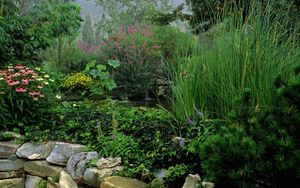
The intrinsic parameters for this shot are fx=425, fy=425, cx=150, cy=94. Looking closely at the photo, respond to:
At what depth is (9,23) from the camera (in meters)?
5.90

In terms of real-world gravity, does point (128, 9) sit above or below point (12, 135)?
above

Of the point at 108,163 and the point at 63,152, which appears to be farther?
the point at 63,152

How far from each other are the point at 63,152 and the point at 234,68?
66.1 inches

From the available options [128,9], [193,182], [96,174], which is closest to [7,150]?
[96,174]

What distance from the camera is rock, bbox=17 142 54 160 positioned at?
399 centimetres

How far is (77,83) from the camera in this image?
781 centimetres

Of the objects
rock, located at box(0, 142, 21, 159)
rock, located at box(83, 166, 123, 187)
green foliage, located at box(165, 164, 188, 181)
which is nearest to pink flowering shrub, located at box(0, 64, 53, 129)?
rock, located at box(0, 142, 21, 159)

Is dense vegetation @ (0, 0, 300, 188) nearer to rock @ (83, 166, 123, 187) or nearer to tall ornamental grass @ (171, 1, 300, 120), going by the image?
tall ornamental grass @ (171, 1, 300, 120)

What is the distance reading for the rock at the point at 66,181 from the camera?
3.35m

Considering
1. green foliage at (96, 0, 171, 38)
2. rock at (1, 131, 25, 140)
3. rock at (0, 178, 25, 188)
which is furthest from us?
green foliage at (96, 0, 171, 38)

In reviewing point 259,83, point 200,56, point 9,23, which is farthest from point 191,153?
point 9,23

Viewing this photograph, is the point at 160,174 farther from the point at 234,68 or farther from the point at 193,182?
the point at 234,68

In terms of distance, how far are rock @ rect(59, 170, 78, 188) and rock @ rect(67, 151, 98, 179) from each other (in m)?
0.07

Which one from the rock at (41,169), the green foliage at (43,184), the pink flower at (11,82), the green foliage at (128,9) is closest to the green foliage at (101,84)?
the pink flower at (11,82)
